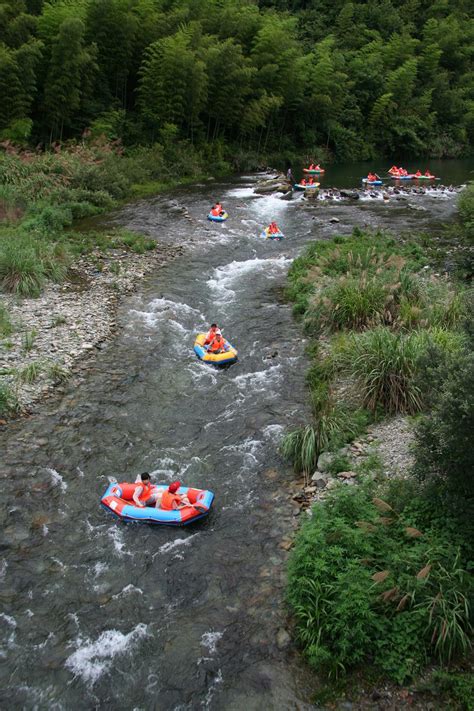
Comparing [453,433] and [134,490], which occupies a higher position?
[453,433]

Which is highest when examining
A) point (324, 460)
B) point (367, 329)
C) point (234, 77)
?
point (234, 77)

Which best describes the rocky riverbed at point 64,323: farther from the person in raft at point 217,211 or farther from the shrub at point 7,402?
the person in raft at point 217,211

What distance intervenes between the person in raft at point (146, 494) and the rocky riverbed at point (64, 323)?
3.69 m

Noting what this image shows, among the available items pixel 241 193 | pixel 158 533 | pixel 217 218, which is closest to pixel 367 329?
pixel 158 533

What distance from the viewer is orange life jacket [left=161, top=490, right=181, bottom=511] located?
8852mm

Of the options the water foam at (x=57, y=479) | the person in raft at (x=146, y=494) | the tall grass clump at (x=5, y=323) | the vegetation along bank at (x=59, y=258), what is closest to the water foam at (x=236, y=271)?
the vegetation along bank at (x=59, y=258)

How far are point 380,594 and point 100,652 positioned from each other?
3.61 meters

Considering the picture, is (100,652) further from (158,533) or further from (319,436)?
(319,436)

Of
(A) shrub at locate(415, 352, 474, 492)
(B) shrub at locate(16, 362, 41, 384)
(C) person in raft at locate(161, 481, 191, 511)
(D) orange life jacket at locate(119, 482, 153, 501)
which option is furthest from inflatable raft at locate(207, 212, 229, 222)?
(A) shrub at locate(415, 352, 474, 492)

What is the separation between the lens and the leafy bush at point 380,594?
6012mm

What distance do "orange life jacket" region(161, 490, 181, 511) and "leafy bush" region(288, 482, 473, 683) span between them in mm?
2423

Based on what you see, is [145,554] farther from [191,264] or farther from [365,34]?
[365,34]

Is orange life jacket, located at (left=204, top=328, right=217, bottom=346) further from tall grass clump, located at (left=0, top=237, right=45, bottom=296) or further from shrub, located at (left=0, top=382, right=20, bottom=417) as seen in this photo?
tall grass clump, located at (left=0, top=237, right=45, bottom=296)

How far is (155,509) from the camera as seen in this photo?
29.0 feet
